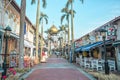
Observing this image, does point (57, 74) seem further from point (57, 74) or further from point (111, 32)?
point (111, 32)

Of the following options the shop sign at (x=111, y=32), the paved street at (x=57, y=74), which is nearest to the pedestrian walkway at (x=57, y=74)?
the paved street at (x=57, y=74)

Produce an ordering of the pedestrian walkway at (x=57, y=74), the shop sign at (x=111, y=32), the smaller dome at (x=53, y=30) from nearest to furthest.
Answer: the pedestrian walkway at (x=57, y=74)
the shop sign at (x=111, y=32)
the smaller dome at (x=53, y=30)

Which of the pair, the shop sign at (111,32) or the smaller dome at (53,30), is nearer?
the shop sign at (111,32)

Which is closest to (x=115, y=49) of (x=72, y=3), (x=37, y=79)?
(x=37, y=79)

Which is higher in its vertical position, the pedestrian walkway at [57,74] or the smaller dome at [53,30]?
the smaller dome at [53,30]

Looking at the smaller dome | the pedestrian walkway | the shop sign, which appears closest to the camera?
the pedestrian walkway

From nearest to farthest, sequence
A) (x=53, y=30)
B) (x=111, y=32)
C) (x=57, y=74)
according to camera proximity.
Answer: (x=57, y=74), (x=111, y=32), (x=53, y=30)

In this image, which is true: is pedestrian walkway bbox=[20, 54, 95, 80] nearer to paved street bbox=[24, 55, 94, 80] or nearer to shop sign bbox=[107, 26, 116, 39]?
paved street bbox=[24, 55, 94, 80]

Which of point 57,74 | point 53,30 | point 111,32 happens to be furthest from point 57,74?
point 53,30

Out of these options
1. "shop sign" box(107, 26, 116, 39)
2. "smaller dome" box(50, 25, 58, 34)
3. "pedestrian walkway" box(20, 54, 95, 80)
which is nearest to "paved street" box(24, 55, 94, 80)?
"pedestrian walkway" box(20, 54, 95, 80)

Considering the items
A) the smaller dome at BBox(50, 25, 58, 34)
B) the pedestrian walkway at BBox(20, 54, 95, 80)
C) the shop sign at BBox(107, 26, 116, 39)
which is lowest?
the pedestrian walkway at BBox(20, 54, 95, 80)

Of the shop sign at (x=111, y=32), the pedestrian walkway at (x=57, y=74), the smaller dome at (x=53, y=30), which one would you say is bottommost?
the pedestrian walkway at (x=57, y=74)

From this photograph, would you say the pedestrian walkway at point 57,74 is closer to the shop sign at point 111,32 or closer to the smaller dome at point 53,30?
the shop sign at point 111,32

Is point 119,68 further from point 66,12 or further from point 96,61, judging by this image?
point 66,12
